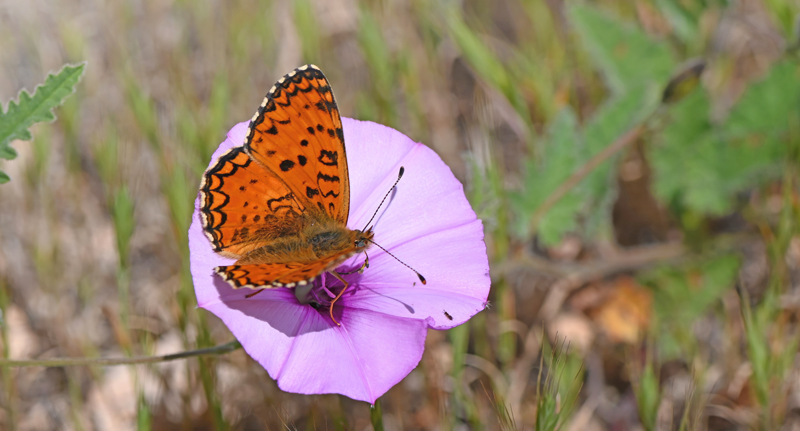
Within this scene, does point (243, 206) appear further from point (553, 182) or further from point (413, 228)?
point (553, 182)

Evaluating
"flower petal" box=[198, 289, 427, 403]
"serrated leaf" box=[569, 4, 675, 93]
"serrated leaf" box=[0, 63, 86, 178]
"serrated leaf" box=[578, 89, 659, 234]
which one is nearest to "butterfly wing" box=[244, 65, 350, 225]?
"flower petal" box=[198, 289, 427, 403]

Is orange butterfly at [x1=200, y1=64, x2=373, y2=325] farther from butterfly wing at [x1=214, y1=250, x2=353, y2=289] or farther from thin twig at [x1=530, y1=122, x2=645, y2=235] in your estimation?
thin twig at [x1=530, y1=122, x2=645, y2=235]

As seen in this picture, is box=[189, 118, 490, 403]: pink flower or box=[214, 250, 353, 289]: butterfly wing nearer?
box=[214, 250, 353, 289]: butterfly wing

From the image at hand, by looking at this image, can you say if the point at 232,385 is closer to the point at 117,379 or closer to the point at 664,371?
the point at 117,379

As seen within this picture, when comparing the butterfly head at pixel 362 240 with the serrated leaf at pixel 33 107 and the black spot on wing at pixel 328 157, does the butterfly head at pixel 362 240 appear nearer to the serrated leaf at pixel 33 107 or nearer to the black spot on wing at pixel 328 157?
the black spot on wing at pixel 328 157

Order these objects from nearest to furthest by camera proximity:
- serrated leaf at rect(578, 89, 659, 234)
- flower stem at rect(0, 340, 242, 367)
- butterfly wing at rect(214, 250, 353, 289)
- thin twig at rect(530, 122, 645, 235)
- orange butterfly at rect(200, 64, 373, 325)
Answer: butterfly wing at rect(214, 250, 353, 289) < flower stem at rect(0, 340, 242, 367) < orange butterfly at rect(200, 64, 373, 325) < thin twig at rect(530, 122, 645, 235) < serrated leaf at rect(578, 89, 659, 234)

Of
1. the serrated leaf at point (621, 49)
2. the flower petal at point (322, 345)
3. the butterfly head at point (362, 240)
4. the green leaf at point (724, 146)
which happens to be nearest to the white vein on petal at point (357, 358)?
the flower petal at point (322, 345)

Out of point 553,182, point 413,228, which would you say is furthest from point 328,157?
point 553,182
